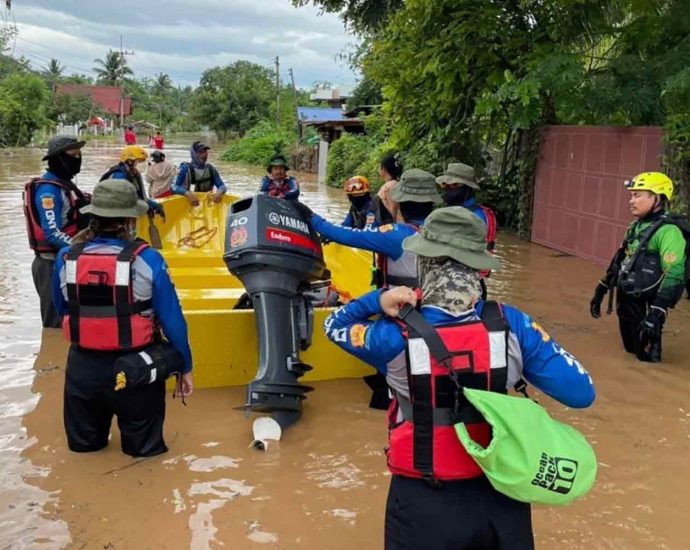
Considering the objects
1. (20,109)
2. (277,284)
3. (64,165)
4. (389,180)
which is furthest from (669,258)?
(20,109)

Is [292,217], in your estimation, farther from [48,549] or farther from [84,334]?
[48,549]

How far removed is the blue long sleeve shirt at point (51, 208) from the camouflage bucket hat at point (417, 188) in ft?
9.35

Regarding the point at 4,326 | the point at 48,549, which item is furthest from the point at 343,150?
the point at 48,549

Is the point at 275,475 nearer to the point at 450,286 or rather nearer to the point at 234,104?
the point at 450,286

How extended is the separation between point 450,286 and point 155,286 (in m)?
1.84

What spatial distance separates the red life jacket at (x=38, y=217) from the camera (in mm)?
5559

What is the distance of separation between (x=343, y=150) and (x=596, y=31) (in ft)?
48.6

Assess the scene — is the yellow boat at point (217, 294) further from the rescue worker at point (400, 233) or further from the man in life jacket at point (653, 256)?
the man in life jacket at point (653, 256)

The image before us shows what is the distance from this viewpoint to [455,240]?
6.66ft

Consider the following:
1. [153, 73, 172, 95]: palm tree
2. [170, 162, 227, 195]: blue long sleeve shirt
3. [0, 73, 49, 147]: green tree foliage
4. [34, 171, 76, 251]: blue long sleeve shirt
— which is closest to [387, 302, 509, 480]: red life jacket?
[34, 171, 76, 251]: blue long sleeve shirt

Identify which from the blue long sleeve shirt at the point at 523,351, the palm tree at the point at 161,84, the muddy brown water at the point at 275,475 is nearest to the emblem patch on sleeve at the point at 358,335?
the blue long sleeve shirt at the point at 523,351

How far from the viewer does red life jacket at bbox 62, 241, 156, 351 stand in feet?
11.0

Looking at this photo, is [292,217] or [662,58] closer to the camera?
[292,217]

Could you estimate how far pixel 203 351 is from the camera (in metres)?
4.79
